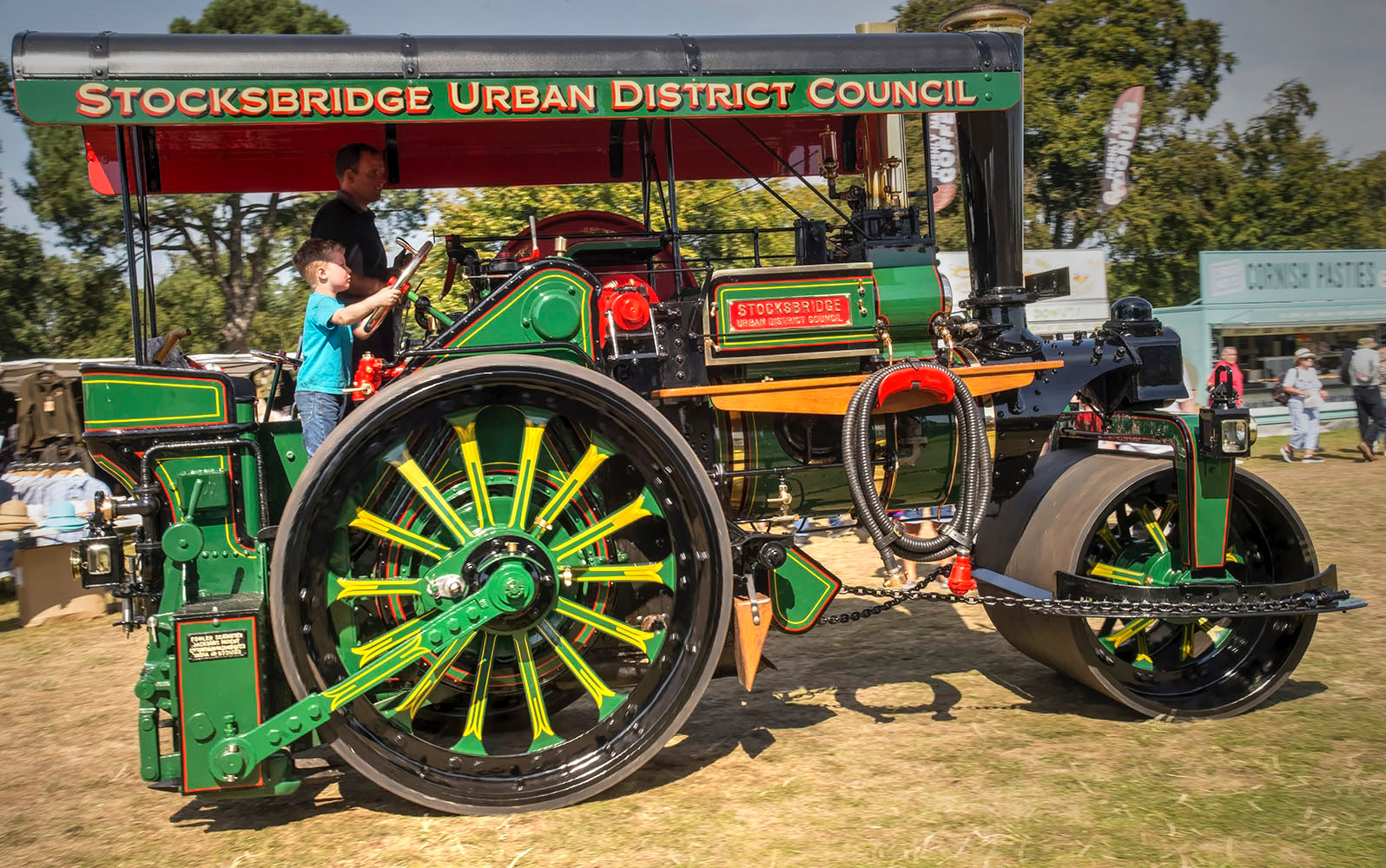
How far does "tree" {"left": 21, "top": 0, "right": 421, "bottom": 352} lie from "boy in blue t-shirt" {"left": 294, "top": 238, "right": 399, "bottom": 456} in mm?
11645

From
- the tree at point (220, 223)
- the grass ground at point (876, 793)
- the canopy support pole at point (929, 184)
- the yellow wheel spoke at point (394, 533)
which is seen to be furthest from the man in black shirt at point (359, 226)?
the tree at point (220, 223)

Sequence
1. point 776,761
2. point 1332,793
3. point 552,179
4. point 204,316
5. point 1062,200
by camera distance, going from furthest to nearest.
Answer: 1. point 1062,200
2. point 204,316
3. point 552,179
4. point 776,761
5. point 1332,793

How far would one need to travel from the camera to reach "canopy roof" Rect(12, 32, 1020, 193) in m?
3.60

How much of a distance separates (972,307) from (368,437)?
8.53ft

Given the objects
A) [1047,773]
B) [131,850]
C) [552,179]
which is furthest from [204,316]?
[1047,773]

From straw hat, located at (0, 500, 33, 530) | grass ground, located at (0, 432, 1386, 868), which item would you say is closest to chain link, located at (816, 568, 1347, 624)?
grass ground, located at (0, 432, 1386, 868)

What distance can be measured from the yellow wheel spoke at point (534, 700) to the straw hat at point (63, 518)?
625 cm

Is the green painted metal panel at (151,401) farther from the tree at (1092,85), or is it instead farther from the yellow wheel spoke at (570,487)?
the tree at (1092,85)

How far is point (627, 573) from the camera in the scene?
13.3 feet

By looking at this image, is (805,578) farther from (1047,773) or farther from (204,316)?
(204,316)

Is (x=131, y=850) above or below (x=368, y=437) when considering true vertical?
below

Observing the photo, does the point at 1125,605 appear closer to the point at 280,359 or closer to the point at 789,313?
the point at 789,313

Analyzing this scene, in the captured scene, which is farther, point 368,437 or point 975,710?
point 975,710

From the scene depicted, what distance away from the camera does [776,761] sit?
434cm
